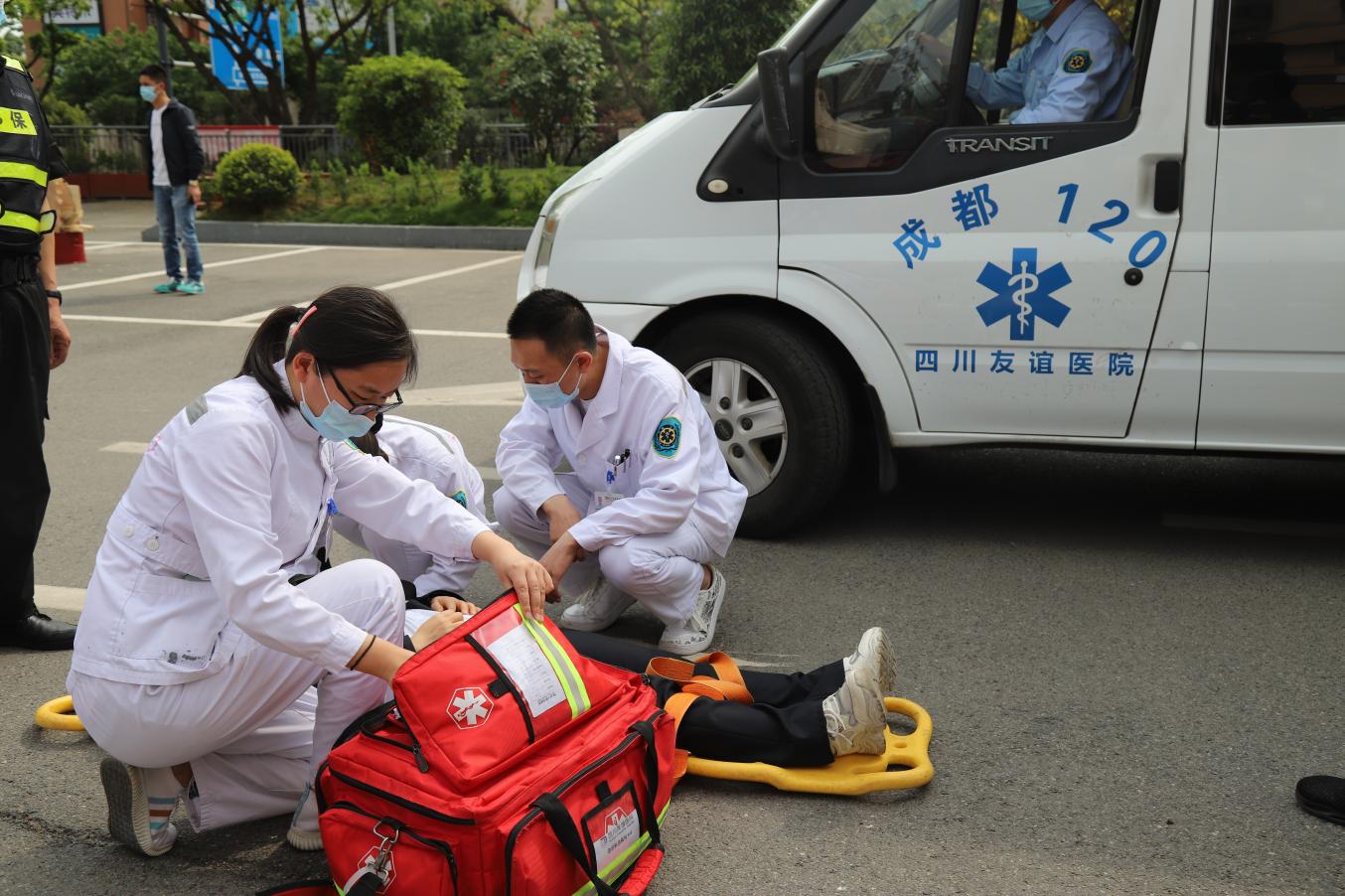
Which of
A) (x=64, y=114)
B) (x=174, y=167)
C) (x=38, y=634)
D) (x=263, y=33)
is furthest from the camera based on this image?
(x=64, y=114)

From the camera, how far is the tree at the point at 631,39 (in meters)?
24.2

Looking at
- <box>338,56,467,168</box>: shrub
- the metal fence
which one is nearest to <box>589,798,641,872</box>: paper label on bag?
<box>338,56,467,168</box>: shrub

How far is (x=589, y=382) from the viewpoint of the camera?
402 cm

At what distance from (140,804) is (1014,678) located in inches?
89.6

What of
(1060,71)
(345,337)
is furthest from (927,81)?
(345,337)

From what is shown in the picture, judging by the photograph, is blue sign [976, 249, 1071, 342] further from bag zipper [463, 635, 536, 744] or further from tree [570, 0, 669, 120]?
tree [570, 0, 669, 120]

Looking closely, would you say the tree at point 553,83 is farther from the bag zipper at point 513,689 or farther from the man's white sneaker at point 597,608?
the bag zipper at point 513,689

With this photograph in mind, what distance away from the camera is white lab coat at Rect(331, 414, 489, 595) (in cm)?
404

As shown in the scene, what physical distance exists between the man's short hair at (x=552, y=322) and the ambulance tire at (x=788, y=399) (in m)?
1.05

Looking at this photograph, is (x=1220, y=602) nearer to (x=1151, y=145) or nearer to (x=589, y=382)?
(x=1151, y=145)

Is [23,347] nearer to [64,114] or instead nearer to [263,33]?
[263,33]

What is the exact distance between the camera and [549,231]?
16.7 feet

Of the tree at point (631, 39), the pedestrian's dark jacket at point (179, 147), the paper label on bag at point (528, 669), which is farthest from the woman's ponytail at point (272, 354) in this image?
the tree at point (631, 39)

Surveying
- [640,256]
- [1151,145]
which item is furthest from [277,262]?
[1151,145]
